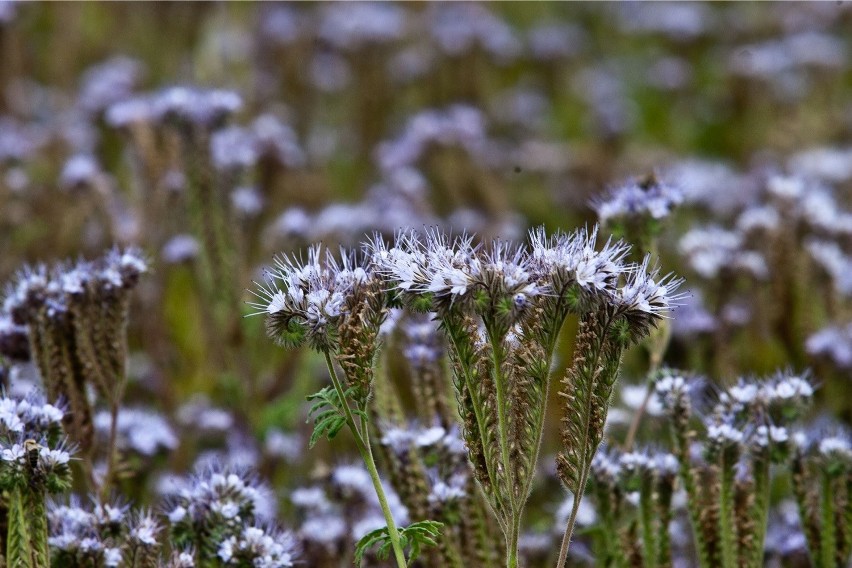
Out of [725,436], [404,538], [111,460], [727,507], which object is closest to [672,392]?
[725,436]

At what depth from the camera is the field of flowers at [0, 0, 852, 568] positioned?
2.67 meters

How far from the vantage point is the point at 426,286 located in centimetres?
257

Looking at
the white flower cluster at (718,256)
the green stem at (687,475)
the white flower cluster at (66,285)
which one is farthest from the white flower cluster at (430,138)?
the green stem at (687,475)

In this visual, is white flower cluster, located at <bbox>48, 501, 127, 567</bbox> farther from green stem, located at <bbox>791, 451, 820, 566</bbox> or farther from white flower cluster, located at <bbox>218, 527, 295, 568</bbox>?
green stem, located at <bbox>791, 451, 820, 566</bbox>

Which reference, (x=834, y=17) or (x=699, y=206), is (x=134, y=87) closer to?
(x=699, y=206)

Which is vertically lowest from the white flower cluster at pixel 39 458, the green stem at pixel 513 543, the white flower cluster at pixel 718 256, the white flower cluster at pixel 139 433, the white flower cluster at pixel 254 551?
the green stem at pixel 513 543

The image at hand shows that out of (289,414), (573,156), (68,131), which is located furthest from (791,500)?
(68,131)

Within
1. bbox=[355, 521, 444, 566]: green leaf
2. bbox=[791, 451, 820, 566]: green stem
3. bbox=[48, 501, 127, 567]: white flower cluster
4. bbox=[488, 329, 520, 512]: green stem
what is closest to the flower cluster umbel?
bbox=[488, 329, 520, 512]: green stem

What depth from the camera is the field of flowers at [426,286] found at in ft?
8.77

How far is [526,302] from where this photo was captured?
2508 mm

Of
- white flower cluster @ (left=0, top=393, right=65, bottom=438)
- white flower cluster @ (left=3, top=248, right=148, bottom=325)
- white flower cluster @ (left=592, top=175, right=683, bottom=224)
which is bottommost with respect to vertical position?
Answer: white flower cluster @ (left=0, top=393, right=65, bottom=438)

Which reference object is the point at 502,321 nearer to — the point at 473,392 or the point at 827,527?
the point at 473,392

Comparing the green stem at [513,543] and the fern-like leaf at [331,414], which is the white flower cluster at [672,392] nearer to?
the green stem at [513,543]

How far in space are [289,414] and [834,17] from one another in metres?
6.55
